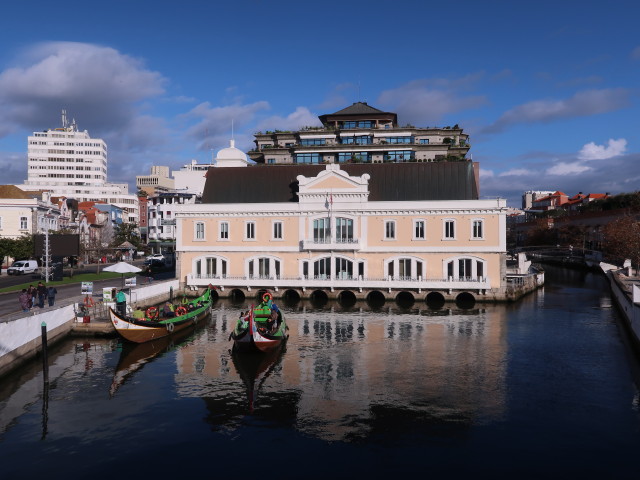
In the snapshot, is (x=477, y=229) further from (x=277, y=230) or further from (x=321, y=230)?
(x=277, y=230)

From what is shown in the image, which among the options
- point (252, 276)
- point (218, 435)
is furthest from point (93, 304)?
point (218, 435)

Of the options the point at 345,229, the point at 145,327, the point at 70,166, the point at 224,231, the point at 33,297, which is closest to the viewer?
the point at 145,327

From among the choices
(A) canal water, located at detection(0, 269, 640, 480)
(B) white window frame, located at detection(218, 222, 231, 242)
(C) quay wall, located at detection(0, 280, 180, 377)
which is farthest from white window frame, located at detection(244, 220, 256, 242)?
(A) canal water, located at detection(0, 269, 640, 480)

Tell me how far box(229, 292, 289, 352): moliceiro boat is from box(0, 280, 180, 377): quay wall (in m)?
10.8

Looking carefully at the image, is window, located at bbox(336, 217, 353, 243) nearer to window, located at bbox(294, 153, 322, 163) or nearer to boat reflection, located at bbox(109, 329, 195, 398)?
boat reflection, located at bbox(109, 329, 195, 398)

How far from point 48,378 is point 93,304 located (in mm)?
15360

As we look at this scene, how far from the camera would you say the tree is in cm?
7544

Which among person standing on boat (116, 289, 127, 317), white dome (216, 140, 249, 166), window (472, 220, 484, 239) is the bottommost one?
person standing on boat (116, 289, 127, 317)

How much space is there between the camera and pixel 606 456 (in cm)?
1958

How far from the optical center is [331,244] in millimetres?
55469

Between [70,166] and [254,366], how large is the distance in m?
163

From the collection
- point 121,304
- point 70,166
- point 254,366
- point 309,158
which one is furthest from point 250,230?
point 70,166

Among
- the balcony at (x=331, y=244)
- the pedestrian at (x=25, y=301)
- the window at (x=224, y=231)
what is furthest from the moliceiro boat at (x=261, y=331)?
the window at (x=224, y=231)

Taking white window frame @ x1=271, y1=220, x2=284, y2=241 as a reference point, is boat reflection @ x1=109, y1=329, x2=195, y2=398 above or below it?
below
